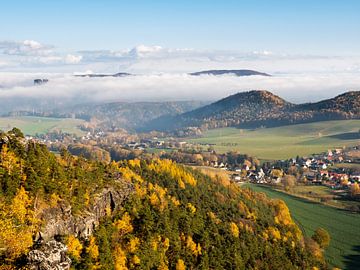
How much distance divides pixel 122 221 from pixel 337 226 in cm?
8901

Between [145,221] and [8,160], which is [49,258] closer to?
[8,160]

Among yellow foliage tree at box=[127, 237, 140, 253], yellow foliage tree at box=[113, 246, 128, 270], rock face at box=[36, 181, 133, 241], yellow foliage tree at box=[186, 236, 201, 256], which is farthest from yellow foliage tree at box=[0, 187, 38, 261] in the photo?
yellow foliage tree at box=[186, 236, 201, 256]

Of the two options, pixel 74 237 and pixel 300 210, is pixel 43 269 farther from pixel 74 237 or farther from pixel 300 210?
pixel 300 210

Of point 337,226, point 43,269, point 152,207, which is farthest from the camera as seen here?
point 337,226

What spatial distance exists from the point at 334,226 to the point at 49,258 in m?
115

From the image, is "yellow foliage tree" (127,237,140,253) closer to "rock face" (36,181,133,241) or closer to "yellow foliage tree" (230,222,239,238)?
"rock face" (36,181,133,241)

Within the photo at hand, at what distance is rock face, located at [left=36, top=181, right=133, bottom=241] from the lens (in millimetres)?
56812

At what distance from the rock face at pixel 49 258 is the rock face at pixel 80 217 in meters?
9.10

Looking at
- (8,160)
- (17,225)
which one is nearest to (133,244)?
(17,225)

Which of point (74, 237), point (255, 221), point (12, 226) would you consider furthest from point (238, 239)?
point (12, 226)

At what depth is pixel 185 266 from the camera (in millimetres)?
77438

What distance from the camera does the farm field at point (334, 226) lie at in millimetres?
113438

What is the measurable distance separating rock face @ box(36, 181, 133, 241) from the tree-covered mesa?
3.09 ft

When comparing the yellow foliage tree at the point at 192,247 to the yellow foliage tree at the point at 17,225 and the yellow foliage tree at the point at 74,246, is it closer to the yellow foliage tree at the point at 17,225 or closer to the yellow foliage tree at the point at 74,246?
the yellow foliage tree at the point at 74,246
